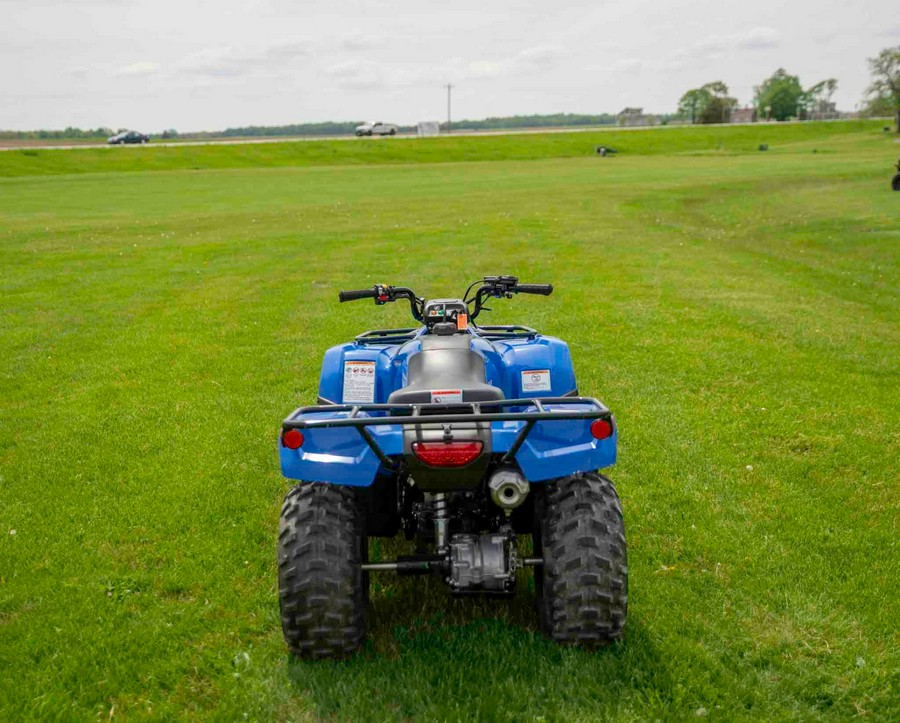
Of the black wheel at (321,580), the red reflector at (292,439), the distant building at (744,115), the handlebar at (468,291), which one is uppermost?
the distant building at (744,115)

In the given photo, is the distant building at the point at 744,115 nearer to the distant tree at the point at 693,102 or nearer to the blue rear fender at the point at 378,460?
the distant tree at the point at 693,102

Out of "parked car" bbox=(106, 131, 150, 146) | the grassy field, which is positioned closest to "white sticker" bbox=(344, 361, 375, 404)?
the grassy field

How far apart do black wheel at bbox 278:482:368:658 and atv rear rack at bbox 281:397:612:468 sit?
42 cm

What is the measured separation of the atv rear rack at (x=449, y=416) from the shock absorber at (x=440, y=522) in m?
0.31

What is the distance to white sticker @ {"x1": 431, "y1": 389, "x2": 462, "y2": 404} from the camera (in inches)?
147

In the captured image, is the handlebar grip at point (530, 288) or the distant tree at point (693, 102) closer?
the handlebar grip at point (530, 288)

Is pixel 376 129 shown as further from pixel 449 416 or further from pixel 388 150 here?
pixel 449 416

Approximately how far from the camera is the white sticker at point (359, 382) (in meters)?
4.52

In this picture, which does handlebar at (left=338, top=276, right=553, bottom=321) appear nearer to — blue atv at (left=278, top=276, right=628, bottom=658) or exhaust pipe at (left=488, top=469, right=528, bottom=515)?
blue atv at (left=278, top=276, right=628, bottom=658)

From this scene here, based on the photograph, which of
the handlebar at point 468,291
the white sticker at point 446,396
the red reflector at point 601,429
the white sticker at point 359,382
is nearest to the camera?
the red reflector at point 601,429

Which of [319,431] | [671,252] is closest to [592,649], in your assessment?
[319,431]

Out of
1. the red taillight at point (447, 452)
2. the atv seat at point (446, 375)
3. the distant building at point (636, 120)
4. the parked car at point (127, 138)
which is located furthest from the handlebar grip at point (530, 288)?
the distant building at point (636, 120)

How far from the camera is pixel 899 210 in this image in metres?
22.8

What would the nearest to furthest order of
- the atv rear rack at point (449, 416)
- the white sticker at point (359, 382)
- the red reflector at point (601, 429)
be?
the atv rear rack at point (449, 416), the red reflector at point (601, 429), the white sticker at point (359, 382)
